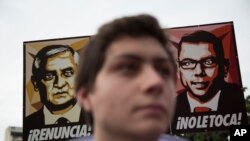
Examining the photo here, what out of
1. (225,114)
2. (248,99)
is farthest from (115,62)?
(248,99)

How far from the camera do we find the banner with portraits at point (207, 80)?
8.98 m

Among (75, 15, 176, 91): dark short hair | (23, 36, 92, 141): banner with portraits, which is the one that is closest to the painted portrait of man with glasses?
(23, 36, 92, 141): banner with portraits

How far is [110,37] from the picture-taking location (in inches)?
64.6

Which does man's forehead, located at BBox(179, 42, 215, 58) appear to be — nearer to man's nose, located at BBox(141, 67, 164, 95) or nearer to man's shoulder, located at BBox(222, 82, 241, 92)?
man's shoulder, located at BBox(222, 82, 241, 92)

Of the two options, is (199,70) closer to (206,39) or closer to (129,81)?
(206,39)

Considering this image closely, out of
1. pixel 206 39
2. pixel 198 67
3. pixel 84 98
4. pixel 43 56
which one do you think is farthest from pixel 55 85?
pixel 84 98

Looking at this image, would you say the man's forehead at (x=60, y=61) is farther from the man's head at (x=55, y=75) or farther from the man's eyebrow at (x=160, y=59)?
the man's eyebrow at (x=160, y=59)

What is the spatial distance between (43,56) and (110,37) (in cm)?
858

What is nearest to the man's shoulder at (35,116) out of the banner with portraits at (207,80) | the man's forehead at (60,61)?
the man's forehead at (60,61)

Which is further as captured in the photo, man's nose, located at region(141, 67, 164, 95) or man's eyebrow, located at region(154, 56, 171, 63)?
man's eyebrow, located at region(154, 56, 171, 63)

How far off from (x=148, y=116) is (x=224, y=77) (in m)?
8.34

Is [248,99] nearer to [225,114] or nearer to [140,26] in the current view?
[225,114]

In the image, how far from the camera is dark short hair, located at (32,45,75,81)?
9.81 meters

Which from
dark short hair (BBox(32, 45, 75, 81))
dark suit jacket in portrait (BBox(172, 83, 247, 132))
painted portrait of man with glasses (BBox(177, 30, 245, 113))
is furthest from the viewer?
dark short hair (BBox(32, 45, 75, 81))
